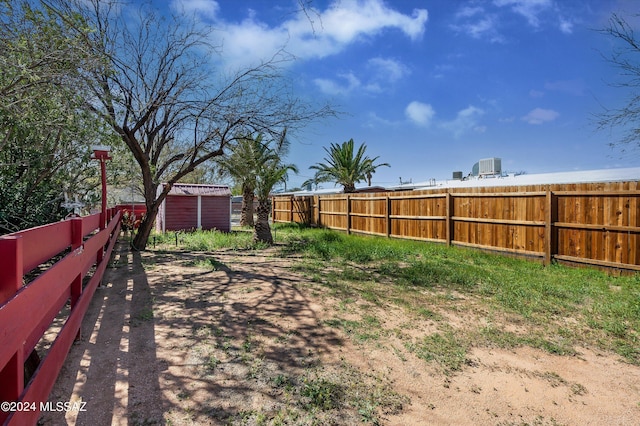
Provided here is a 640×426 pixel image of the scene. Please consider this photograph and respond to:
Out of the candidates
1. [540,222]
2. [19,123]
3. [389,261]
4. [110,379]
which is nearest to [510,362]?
[110,379]

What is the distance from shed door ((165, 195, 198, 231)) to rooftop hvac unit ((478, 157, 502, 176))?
52.6ft

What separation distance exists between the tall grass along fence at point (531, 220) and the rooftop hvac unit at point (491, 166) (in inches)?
398

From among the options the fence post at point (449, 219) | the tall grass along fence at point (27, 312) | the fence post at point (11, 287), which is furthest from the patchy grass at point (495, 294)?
the fence post at point (11, 287)

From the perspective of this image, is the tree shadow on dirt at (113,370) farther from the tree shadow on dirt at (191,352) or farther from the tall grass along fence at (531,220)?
the tall grass along fence at (531,220)

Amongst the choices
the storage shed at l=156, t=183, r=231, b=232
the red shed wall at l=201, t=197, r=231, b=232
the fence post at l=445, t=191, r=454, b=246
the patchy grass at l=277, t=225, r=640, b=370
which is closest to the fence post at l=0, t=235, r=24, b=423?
the patchy grass at l=277, t=225, r=640, b=370

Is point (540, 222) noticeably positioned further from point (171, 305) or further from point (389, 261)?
point (171, 305)

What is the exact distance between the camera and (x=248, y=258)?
8.63 meters

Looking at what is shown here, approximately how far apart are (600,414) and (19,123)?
6644 millimetres

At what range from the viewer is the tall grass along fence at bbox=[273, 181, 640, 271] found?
6.53 metres

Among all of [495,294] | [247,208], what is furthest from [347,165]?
[495,294]

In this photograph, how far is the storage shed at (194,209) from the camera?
15812 mm

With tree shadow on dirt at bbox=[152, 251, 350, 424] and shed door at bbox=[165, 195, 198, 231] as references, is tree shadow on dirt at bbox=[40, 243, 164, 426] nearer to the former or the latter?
tree shadow on dirt at bbox=[152, 251, 350, 424]

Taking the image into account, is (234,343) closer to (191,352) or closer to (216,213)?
(191,352)

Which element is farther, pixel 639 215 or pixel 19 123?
pixel 639 215
